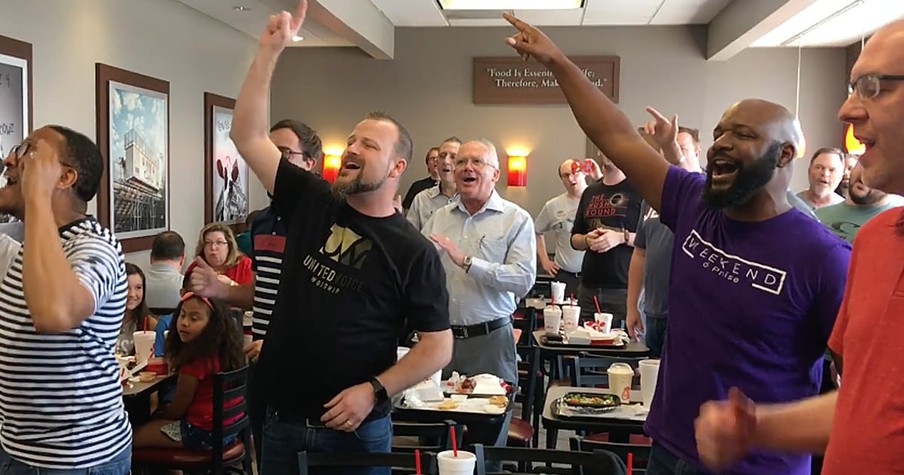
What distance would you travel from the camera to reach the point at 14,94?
5070mm

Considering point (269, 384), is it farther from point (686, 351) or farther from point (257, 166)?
point (686, 351)

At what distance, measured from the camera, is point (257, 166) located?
2.43 metres

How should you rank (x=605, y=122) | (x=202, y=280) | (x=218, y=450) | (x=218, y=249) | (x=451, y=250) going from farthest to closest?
1. (x=218, y=249)
2. (x=451, y=250)
3. (x=218, y=450)
4. (x=202, y=280)
5. (x=605, y=122)

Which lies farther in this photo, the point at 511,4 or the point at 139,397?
the point at 511,4

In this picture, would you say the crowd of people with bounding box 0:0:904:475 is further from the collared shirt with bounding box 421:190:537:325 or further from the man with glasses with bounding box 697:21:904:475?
the collared shirt with bounding box 421:190:537:325

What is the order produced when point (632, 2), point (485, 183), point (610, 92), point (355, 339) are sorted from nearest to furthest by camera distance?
point (355, 339) < point (485, 183) < point (632, 2) < point (610, 92)

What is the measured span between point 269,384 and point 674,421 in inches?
42.7

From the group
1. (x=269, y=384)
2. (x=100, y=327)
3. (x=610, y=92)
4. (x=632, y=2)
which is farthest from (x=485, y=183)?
(x=610, y=92)

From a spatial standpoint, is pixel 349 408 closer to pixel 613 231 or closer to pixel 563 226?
pixel 613 231

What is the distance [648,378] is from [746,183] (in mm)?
1270

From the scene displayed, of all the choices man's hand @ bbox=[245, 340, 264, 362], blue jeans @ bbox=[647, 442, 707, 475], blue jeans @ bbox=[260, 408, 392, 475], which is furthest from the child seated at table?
blue jeans @ bbox=[647, 442, 707, 475]

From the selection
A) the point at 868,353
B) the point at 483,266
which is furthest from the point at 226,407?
the point at 868,353

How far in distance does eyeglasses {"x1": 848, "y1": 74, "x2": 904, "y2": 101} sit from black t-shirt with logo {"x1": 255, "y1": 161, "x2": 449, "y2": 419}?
125 centimetres

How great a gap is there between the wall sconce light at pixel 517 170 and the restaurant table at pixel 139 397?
6.06 metres
